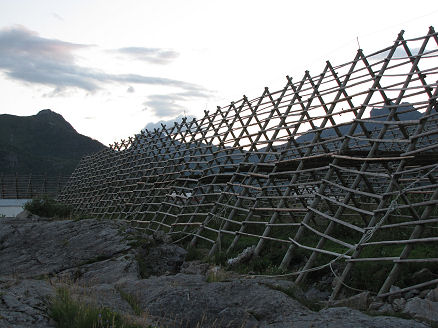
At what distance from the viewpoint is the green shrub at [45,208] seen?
1433 cm

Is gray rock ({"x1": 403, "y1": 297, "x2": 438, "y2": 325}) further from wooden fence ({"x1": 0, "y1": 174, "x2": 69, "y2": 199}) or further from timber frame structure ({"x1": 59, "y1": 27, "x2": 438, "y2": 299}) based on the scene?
wooden fence ({"x1": 0, "y1": 174, "x2": 69, "y2": 199})

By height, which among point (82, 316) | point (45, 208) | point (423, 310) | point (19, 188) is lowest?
point (423, 310)

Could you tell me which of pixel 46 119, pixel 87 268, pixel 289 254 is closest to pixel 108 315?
pixel 289 254

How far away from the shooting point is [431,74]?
5812mm

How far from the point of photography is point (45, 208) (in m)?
14.7

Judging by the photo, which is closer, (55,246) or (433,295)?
(433,295)

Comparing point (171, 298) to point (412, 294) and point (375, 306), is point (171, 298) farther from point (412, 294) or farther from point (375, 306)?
point (412, 294)

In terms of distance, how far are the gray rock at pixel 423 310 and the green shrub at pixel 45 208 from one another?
1275 cm

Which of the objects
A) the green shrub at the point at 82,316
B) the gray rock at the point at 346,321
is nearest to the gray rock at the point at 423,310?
the gray rock at the point at 346,321

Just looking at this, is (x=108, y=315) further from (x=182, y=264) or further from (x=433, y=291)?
(x=182, y=264)

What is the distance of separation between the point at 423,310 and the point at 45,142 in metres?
66.5

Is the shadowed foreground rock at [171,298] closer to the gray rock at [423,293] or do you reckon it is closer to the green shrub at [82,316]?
the green shrub at [82,316]

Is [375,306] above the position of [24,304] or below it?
below

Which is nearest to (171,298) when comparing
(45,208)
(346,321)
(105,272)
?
(346,321)
